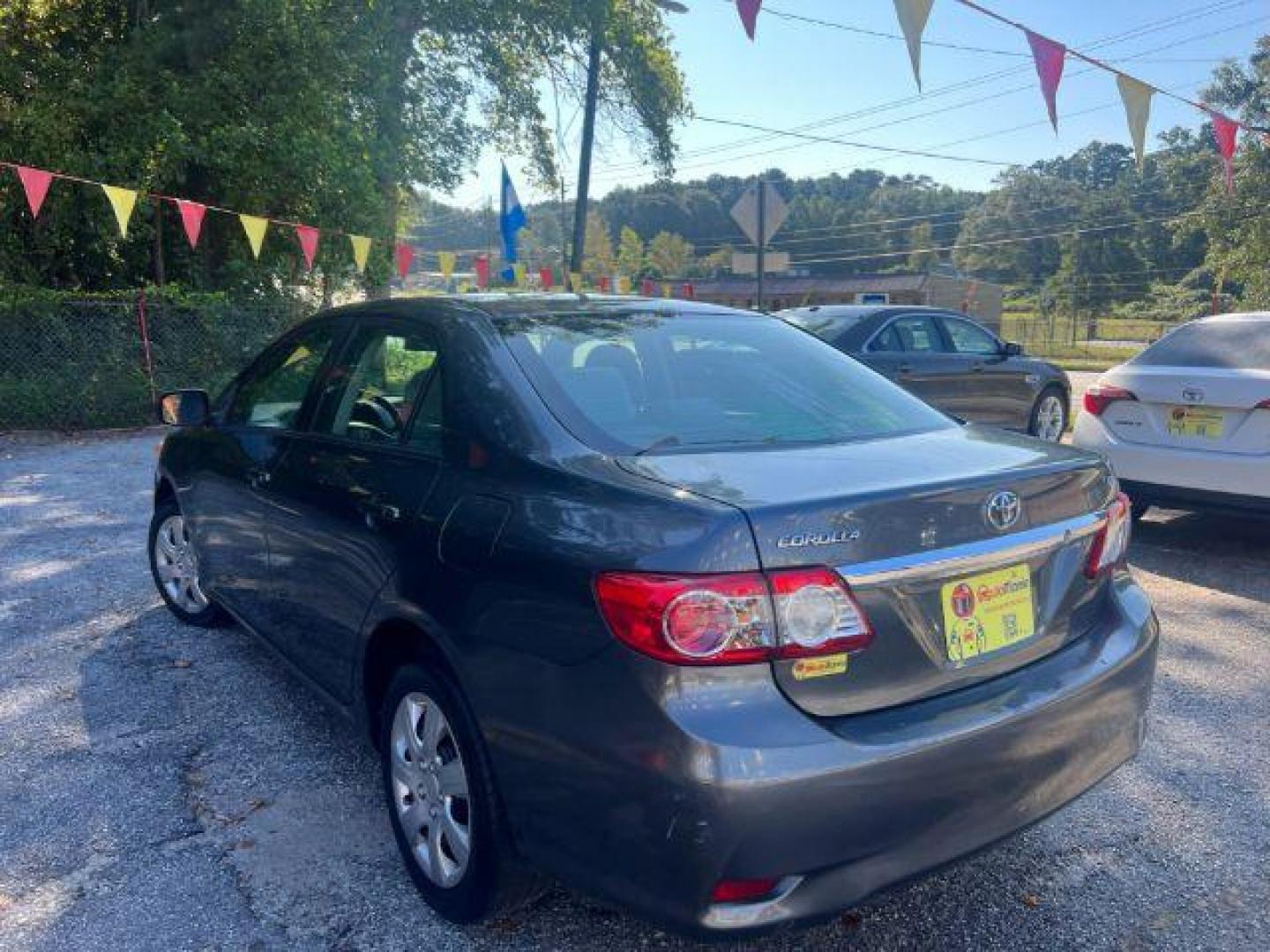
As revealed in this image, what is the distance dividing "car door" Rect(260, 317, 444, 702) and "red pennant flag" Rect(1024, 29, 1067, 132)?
6571 mm

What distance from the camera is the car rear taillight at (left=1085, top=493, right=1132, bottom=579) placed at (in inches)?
98.5

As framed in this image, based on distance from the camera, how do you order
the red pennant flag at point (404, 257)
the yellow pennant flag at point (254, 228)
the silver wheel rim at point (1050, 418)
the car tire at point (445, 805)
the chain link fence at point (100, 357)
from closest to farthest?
1. the car tire at point (445, 805)
2. the silver wheel rim at point (1050, 418)
3. the yellow pennant flag at point (254, 228)
4. the chain link fence at point (100, 357)
5. the red pennant flag at point (404, 257)

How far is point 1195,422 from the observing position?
5.64 meters

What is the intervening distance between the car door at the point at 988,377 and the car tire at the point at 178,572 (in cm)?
716

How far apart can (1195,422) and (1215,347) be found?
0.63 metres

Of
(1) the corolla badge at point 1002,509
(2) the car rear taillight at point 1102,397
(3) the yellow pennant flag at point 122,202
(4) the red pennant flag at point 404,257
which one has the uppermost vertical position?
(3) the yellow pennant flag at point 122,202

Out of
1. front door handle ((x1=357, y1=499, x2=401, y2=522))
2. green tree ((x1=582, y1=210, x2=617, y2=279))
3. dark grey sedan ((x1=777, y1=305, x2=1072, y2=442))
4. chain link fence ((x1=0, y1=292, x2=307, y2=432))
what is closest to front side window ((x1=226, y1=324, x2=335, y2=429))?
front door handle ((x1=357, y1=499, x2=401, y2=522))

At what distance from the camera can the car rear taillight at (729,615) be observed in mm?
1878

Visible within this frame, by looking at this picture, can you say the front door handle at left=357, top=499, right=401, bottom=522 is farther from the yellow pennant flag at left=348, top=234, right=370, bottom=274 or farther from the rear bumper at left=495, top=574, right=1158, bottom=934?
the yellow pennant flag at left=348, top=234, right=370, bottom=274

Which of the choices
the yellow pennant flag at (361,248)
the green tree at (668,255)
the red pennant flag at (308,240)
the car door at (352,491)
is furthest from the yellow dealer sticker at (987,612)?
the green tree at (668,255)

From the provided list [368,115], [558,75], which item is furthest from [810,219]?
[368,115]

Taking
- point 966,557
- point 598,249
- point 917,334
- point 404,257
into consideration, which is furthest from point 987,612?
point 598,249

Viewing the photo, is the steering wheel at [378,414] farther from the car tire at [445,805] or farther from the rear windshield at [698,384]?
the car tire at [445,805]

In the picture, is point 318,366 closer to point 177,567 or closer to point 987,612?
point 177,567
